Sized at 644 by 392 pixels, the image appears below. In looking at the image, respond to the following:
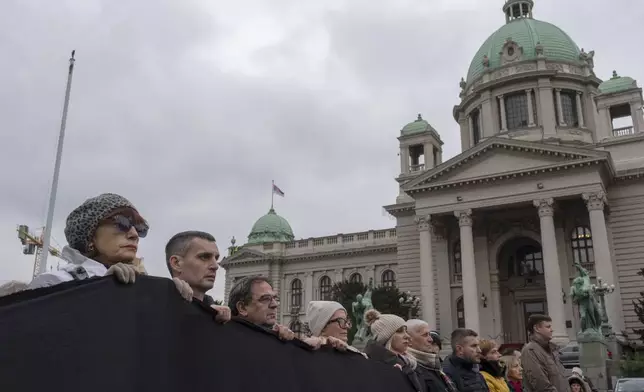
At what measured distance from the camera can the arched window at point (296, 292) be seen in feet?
177

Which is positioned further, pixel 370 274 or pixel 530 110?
pixel 370 274

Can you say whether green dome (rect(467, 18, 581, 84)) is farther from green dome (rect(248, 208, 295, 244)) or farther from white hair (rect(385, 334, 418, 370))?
white hair (rect(385, 334, 418, 370))

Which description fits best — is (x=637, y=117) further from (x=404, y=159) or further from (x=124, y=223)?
(x=124, y=223)

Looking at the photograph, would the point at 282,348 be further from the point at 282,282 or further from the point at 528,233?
the point at 282,282

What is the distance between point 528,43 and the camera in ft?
157

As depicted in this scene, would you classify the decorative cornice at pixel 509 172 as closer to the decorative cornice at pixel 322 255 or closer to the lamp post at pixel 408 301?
the lamp post at pixel 408 301

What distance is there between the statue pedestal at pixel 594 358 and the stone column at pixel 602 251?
905 cm

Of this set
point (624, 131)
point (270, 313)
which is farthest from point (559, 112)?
point (270, 313)

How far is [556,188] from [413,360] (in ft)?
105

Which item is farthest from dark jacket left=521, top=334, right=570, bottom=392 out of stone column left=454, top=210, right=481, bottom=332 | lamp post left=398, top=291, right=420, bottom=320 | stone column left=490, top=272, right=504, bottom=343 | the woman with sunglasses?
lamp post left=398, top=291, right=420, bottom=320

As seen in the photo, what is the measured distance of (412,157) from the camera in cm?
4872

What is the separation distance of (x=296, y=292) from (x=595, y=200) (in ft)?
96.0

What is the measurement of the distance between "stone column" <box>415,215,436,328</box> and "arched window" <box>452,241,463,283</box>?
1833 millimetres

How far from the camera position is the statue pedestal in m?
22.5
